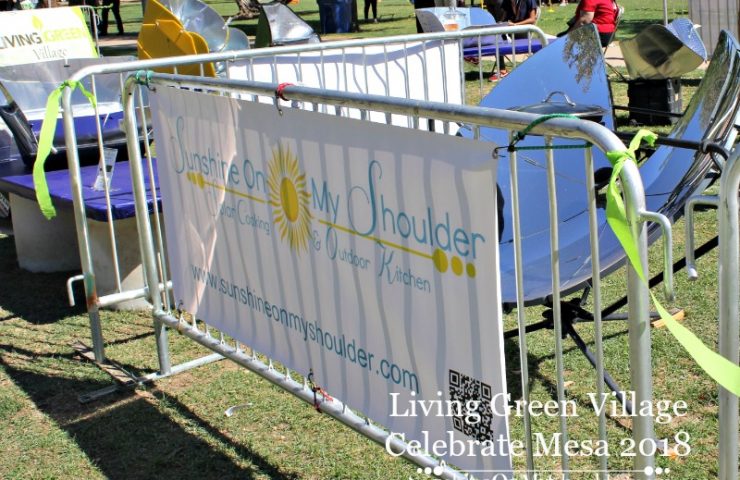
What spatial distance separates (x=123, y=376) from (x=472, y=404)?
110 inches

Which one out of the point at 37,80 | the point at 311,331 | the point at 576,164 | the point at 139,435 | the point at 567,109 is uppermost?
the point at 37,80

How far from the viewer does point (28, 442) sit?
4445 mm

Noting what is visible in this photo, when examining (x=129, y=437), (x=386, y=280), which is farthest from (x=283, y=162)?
(x=129, y=437)

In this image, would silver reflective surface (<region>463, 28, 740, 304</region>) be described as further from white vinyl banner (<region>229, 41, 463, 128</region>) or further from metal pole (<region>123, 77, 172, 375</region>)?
metal pole (<region>123, 77, 172, 375</region>)

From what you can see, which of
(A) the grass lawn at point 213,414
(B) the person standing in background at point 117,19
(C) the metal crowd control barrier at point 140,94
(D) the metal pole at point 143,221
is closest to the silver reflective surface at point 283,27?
(C) the metal crowd control barrier at point 140,94

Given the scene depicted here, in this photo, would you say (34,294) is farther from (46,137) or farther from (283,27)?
(283,27)

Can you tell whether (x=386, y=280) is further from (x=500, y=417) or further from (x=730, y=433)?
(x=730, y=433)

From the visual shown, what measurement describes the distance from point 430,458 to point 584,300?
206cm

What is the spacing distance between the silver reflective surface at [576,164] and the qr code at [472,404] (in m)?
0.95

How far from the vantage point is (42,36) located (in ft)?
36.6

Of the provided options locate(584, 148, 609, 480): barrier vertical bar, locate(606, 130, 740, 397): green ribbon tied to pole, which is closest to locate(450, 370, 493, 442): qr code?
locate(584, 148, 609, 480): barrier vertical bar

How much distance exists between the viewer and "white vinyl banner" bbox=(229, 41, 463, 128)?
557cm

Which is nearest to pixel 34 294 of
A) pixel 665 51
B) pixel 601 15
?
pixel 665 51

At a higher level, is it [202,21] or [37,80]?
[202,21]
